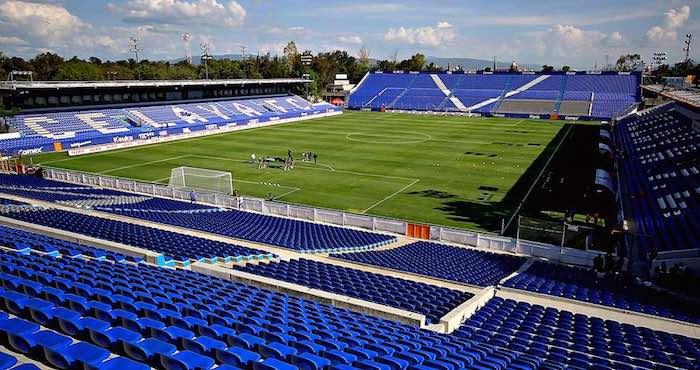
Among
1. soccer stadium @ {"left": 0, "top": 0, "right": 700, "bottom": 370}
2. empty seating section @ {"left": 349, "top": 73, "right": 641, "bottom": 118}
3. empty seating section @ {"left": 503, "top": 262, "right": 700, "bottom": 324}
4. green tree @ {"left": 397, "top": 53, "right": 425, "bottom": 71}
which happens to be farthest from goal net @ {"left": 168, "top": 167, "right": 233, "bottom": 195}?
green tree @ {"left": 397, "top": 53, "right": 425, "bottom": 71}

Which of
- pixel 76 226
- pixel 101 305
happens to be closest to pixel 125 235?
pixel 76 226

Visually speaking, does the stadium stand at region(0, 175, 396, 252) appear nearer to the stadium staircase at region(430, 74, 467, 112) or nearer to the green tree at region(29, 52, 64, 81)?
the stadium staircase at region(430, 74, 467, 112)

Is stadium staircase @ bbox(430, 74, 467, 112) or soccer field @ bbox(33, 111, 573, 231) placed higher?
stadium staircase @ bbox(430, 74, 467, 112)

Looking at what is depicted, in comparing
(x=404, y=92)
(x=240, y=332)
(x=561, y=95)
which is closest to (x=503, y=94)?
(x=561, y=95)

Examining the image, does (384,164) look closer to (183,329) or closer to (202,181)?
(202,181)

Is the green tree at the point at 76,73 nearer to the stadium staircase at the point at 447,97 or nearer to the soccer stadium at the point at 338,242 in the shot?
the soccer stadium at the point at 338,242

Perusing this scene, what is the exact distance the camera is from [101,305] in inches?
325

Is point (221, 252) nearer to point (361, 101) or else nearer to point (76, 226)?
point (76, 226)

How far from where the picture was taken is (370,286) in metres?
14.9

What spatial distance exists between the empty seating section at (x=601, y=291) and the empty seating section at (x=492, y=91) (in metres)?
68.4

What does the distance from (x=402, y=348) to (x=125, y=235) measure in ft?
46.4

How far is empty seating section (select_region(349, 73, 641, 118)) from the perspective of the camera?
84.2 metres

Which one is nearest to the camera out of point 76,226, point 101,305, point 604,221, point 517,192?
point 101,305

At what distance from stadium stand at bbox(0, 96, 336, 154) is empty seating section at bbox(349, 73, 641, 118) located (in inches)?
921
